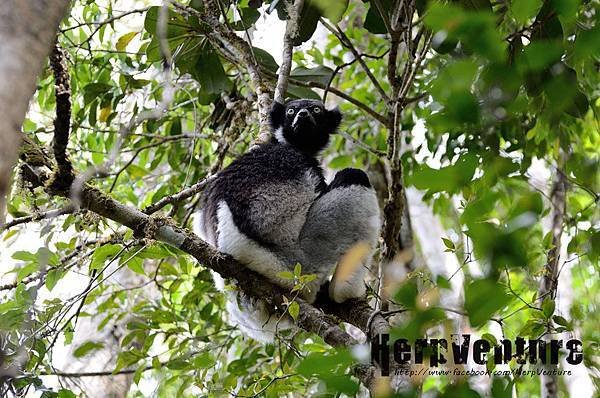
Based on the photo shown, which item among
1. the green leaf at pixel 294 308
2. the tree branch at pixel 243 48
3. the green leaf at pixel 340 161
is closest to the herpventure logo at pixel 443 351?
the green leaf at pixel 294 308

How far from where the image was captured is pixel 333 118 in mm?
5172

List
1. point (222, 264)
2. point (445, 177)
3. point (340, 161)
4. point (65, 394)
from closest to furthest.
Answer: point (445, 177) < point (65, 394) < point (222, 264) < point (340, 161)

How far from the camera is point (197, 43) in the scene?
459 centimetres

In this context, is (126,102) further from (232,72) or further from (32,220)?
(32,220)

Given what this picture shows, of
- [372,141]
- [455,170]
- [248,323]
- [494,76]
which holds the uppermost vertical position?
[372,141]

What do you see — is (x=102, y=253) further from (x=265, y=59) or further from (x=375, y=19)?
(x=375, y=19)

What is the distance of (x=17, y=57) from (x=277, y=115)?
3593 millimetres

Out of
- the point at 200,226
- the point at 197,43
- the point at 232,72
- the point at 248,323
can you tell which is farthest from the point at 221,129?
the point at 248,323

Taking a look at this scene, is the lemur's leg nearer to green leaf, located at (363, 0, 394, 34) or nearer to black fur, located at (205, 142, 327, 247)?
black fur, located at (205, 142, 327, 247)

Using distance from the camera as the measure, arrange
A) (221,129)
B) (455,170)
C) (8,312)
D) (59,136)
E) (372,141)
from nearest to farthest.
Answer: (455,170) → (59,136) → (8,312) → (221,129) → (372,141)

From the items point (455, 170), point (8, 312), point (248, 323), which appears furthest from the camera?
point (248, 323)

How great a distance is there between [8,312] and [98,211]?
0.79 meters

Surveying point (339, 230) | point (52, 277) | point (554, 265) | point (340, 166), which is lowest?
point (52, 277)

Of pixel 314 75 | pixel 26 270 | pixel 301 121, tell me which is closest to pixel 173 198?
pixel 26 270
